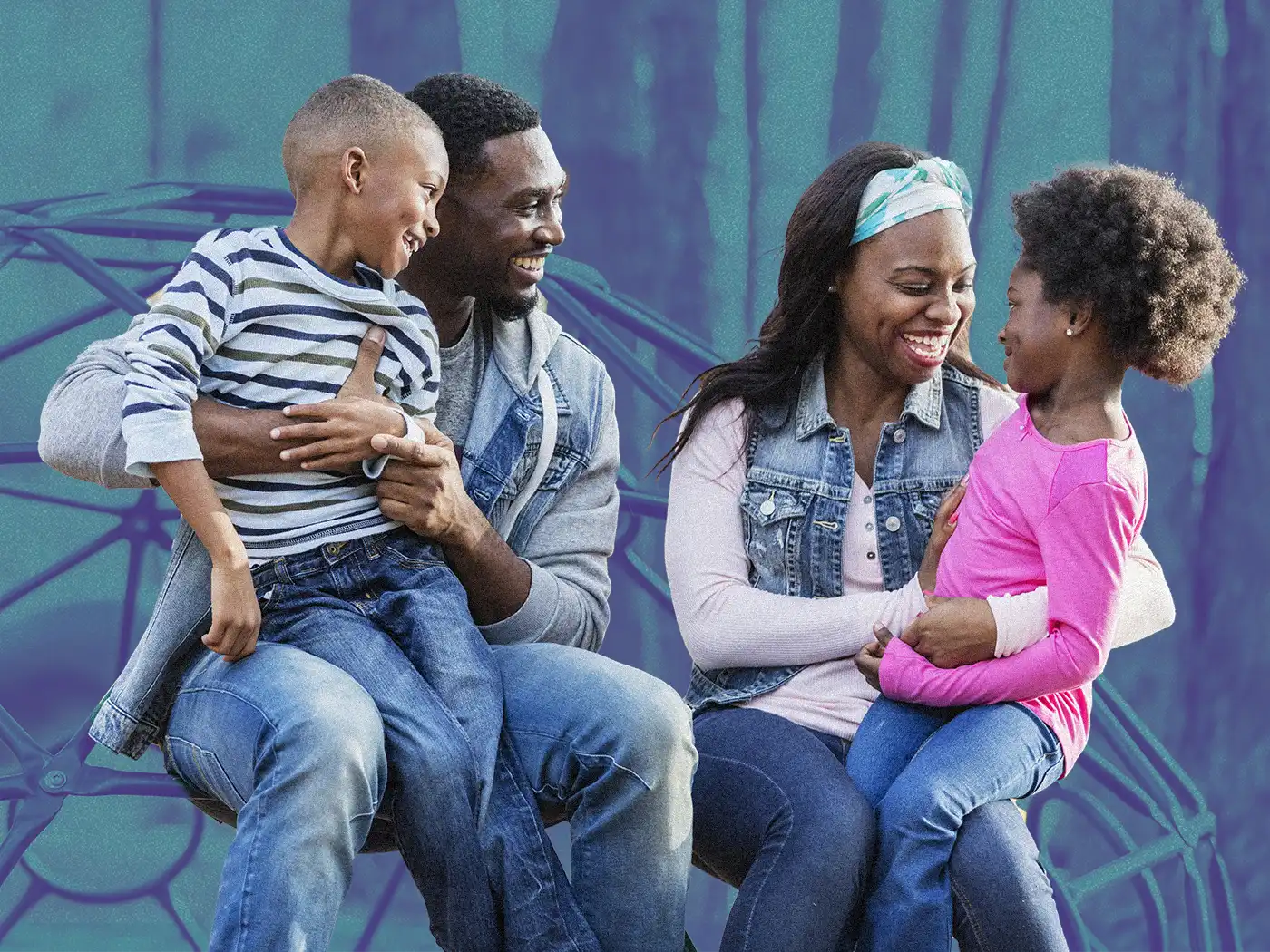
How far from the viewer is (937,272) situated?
91.9 inches

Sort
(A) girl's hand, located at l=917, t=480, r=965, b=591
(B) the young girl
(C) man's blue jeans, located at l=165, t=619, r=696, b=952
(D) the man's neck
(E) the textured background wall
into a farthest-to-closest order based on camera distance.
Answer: (E) the textured background wall → (D) the man's neck → (A) girl's hand, located at l=917, t=480, r=965, b=591 → (B) the young girl → (C) man's blue jeans, located at l=165, t=619, r=696, b=952

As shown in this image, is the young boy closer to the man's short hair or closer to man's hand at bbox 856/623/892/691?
the man's short hair

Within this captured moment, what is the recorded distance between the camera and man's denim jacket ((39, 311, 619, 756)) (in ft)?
6.70

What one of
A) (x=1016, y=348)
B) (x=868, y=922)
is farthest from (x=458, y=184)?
(x=868, y=922)

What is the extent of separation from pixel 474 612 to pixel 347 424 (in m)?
0.40

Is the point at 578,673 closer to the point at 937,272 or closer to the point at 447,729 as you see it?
the point at 447,729

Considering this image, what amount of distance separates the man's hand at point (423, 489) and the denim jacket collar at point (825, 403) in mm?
576

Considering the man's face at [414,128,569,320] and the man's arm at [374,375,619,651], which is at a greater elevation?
the man's face at [414,128,569,320]

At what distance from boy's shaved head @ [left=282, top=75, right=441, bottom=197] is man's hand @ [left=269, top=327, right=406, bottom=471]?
0.81 feet

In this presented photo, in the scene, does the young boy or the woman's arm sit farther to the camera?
the woman's arm

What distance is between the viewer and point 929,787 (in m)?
1.95

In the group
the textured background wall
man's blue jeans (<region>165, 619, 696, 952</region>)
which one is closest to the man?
man's blue jeans (<region>165, 619, 696, 952</region>)

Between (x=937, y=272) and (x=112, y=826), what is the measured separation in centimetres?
219

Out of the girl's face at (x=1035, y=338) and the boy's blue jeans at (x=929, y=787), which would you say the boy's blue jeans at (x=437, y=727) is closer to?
the boy's blue jeans at (x=929, y=787)
